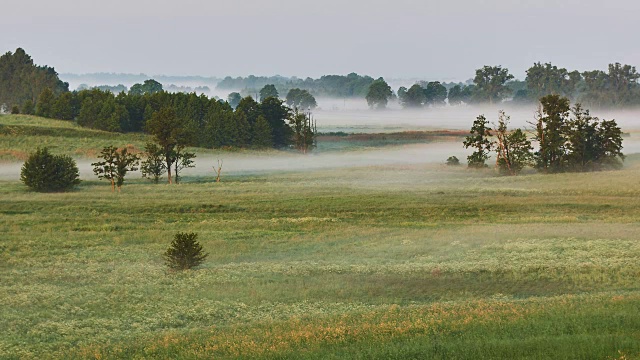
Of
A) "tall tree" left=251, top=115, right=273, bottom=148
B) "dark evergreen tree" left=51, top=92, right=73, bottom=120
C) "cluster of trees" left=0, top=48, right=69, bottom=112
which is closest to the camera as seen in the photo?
"tall tree" left=251, top=115, right=273, bottom=148

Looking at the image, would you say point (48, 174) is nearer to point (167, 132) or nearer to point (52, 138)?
point (167, 132)

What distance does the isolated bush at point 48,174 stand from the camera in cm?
7431

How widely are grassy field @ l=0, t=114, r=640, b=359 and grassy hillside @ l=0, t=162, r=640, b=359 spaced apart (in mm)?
94

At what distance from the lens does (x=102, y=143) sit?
117750 millimetres

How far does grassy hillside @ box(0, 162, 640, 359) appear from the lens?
59.7ft

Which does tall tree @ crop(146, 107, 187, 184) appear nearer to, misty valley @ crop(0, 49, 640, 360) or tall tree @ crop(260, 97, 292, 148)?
misty valley @ crop(0, 49, 640, 360)

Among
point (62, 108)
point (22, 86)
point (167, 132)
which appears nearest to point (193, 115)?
point (62, 108)

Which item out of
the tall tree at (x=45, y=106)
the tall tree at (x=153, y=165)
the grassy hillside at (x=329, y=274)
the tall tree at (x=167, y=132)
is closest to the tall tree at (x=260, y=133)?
the tall tree at (x=45, y=106)

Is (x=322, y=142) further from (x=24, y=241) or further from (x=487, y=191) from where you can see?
(x=24, y=241)

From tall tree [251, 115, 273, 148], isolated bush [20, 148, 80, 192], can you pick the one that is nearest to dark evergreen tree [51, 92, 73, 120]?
tall tree [251, 115, 273, 148]

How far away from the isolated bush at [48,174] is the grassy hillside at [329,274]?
7.95 feet

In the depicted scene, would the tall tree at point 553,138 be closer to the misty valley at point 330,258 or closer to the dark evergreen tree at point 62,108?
the misty valley at point 330,258

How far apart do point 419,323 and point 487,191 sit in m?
50.5

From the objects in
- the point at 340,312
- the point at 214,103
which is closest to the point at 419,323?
the point at 340,312
